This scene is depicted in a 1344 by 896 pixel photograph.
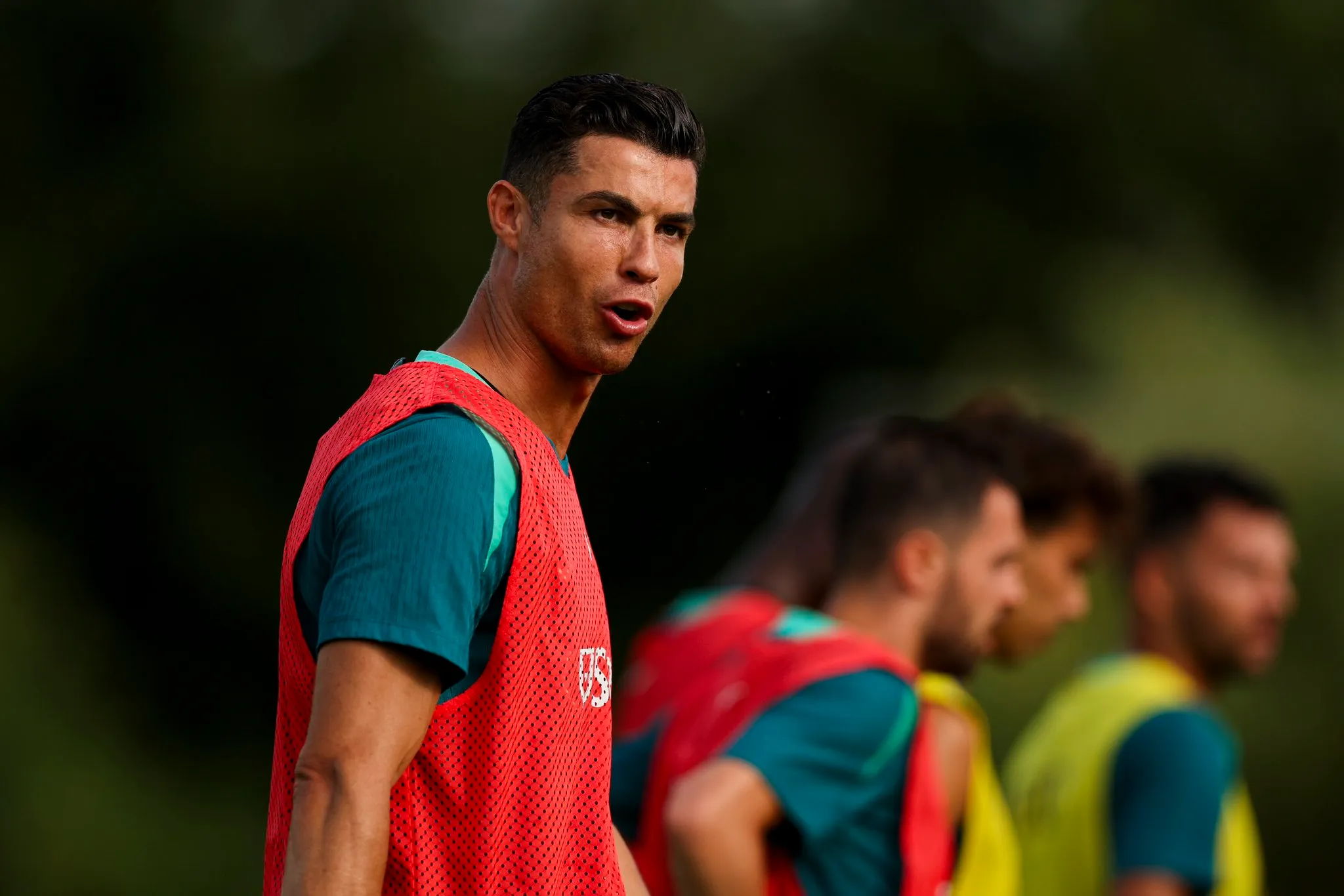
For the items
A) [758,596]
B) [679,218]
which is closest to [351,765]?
[679,218]

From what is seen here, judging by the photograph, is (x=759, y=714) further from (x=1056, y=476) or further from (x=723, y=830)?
(x=1056, y=476)

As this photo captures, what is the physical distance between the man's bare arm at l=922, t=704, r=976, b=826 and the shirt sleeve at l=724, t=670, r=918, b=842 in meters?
0.19

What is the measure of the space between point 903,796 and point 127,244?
10954mm

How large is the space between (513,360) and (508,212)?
217 millimetres

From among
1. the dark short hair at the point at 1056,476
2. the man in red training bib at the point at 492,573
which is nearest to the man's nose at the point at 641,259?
the man in red training bib at the point at 492,573

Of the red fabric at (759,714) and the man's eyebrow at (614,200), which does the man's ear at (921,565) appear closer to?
the red fabric at (759,714)

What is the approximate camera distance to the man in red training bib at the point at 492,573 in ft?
8.05

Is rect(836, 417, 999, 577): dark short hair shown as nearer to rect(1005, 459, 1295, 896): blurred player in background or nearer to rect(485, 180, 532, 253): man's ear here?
rect(1005, 459, 1295, 896): blurred player in background

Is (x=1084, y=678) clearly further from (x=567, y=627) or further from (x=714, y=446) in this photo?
(x=714, y=446)

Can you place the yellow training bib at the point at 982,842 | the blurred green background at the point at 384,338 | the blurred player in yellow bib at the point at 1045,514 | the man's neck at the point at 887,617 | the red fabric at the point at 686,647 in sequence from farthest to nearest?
the blurred green background at the point at 384,338 < the blurred player in yellow bib at the point at 1045,514 < the red fabric at the point at 686,647 < the man's neck at the point at 887,617 < the yellow training bib at the point at 982,842

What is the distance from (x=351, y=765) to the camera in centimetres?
242

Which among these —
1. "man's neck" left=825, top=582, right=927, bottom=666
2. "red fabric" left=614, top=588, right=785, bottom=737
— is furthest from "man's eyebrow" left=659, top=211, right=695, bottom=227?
"red fabric" left=614, top=588, right=785, bottom=737

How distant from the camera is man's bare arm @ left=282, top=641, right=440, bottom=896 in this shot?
239cm

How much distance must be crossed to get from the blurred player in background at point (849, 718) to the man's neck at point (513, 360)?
1.59 m
